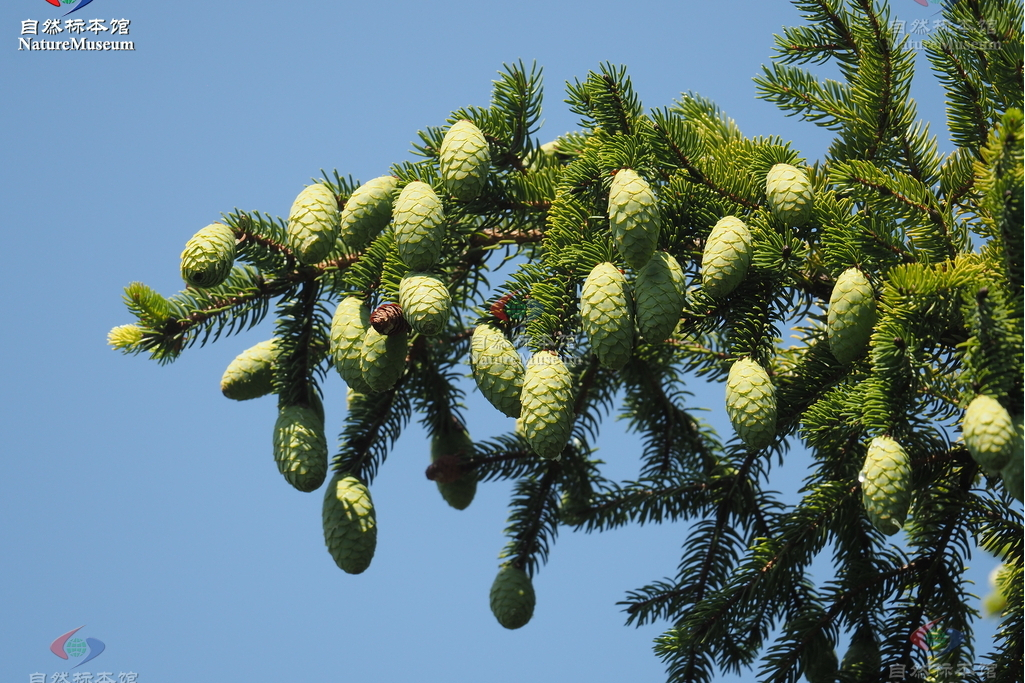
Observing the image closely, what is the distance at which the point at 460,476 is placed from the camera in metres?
2.33

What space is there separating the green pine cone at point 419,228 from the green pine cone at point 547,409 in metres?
0.29

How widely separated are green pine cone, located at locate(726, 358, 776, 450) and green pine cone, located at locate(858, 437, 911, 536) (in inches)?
7.4

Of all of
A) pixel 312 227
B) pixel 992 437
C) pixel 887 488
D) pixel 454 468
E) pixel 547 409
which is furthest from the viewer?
pixel 454 468

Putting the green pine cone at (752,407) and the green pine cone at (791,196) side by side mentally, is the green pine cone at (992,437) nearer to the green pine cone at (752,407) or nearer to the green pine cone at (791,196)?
the green pine cone at (752,407)

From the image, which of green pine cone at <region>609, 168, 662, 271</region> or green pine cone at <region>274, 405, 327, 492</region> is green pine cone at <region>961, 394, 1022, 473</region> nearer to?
green pine cone at <region>609, 168, 662, 271</region>

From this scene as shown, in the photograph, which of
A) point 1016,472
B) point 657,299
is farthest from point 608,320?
point 1016,472

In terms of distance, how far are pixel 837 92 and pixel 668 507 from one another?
101 cm

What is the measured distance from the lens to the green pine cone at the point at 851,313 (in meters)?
1.58

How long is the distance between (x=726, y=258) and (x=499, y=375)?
43 cm

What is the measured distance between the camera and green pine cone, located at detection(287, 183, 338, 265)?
5.90ft

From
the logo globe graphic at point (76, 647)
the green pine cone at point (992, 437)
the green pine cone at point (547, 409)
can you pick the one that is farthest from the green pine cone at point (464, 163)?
the logo globe graphic at point (76, 647)

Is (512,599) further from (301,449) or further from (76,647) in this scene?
(76,647)

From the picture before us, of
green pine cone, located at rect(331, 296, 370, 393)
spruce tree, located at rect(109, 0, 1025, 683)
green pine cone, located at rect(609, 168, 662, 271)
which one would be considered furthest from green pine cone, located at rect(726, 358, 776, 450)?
green pine cone, located at rect(331, 296, 370, 393)

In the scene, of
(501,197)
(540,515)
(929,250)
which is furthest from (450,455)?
(929,250)
